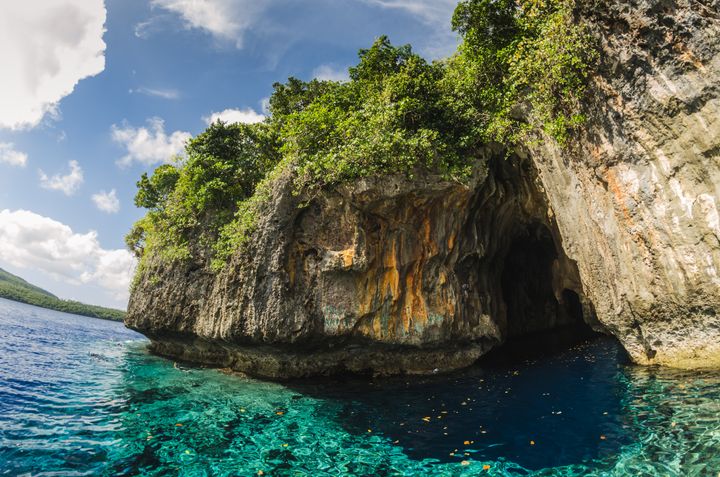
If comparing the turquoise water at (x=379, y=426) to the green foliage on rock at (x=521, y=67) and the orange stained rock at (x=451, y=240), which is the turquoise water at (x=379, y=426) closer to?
the orange stained rock at (x=451, y=240)

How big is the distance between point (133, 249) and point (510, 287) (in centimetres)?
2814

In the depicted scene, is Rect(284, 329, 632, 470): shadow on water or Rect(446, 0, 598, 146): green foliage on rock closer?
Rect(284, 329, 632, 470): shadow on water

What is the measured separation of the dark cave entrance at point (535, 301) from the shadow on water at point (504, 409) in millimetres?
5541

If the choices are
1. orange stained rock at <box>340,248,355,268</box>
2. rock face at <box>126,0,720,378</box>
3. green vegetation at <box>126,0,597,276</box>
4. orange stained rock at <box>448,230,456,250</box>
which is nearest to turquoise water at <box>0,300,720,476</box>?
rock face at <box>126,0,720,378</box>

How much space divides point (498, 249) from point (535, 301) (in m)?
9.79

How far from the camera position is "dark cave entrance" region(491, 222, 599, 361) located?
23.1m

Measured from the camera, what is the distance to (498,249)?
20781mm

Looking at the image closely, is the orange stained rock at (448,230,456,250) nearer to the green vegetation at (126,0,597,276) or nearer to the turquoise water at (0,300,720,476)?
the green vegetation at (126,0,597,276)

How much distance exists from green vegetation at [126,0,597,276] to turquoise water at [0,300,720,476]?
7835mm

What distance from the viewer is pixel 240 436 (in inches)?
376

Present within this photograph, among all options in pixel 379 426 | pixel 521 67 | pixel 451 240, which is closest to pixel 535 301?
pixel 451 240

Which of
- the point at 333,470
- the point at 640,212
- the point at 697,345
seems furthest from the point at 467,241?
the point at 333,470

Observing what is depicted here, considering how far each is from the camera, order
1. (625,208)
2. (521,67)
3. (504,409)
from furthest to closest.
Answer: (521,67) < (625,208) < (504,409)

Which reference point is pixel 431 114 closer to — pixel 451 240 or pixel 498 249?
pixel 451 240
